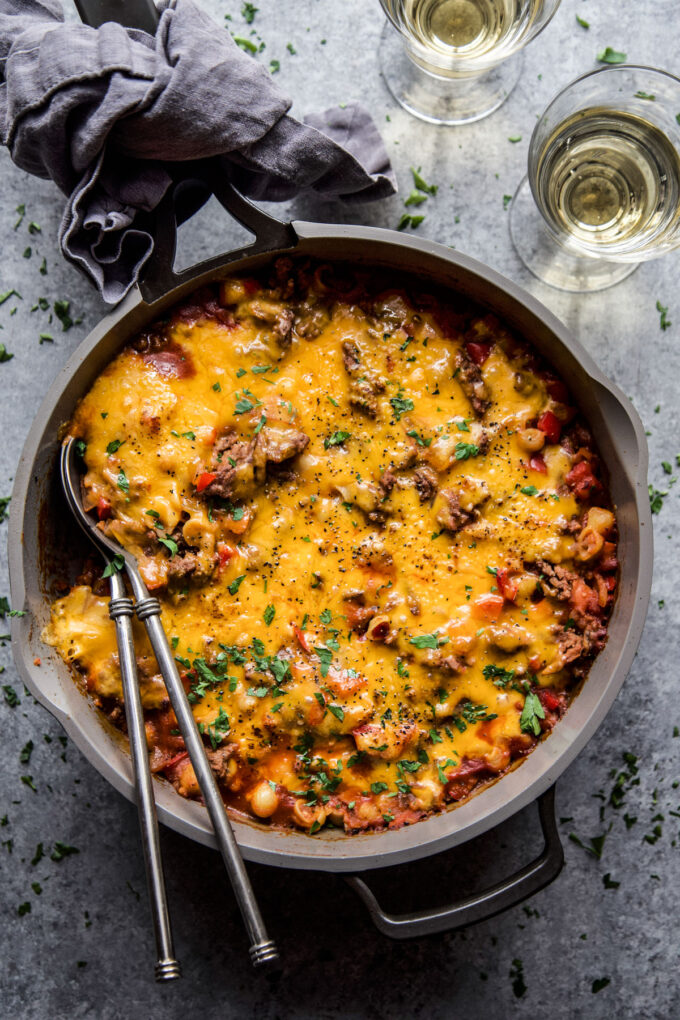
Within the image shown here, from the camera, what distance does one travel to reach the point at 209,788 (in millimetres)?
2766

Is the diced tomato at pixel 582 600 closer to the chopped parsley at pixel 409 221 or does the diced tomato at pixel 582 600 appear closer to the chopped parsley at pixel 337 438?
the chopped parsley at pixel 337 438

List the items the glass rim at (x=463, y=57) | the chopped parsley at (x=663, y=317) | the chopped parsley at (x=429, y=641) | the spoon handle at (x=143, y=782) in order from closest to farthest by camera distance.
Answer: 1. the spoon handle at (x=143, y=782)
2. the chopped parsley at (x=429, y=641)
3. the glass rim at (x=463, y=57)
4. the chopped parsley at (x=663, y=317)

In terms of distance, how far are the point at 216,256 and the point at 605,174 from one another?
162 cm

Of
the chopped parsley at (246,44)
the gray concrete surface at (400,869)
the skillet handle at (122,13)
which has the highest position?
the skillet handle at (122,13)

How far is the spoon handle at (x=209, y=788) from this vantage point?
8.95 feet

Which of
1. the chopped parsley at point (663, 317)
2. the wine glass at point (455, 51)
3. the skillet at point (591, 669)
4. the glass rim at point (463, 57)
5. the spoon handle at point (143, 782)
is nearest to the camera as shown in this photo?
the spoon handle at point (143, 782)

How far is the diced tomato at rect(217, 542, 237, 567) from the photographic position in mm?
3041

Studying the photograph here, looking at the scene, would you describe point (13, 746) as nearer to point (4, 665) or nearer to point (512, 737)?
point (4, 665)

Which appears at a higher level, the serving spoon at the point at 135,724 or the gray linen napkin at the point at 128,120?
the gray linen napkin at the point at 128,120

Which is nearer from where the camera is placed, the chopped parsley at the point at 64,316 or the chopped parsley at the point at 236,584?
the chopped parsley at the point at 236,584

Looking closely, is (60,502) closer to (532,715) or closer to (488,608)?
(488,608)

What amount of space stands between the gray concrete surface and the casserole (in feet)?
1.51

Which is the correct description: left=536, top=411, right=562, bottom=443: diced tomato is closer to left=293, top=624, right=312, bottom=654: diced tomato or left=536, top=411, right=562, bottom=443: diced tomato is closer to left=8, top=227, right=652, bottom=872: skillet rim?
left=8, top=227, right=652, bottom=872: skillet rim

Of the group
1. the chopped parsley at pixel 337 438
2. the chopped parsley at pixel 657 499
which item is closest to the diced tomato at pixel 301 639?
the chopped parsley at pixel 337 438
